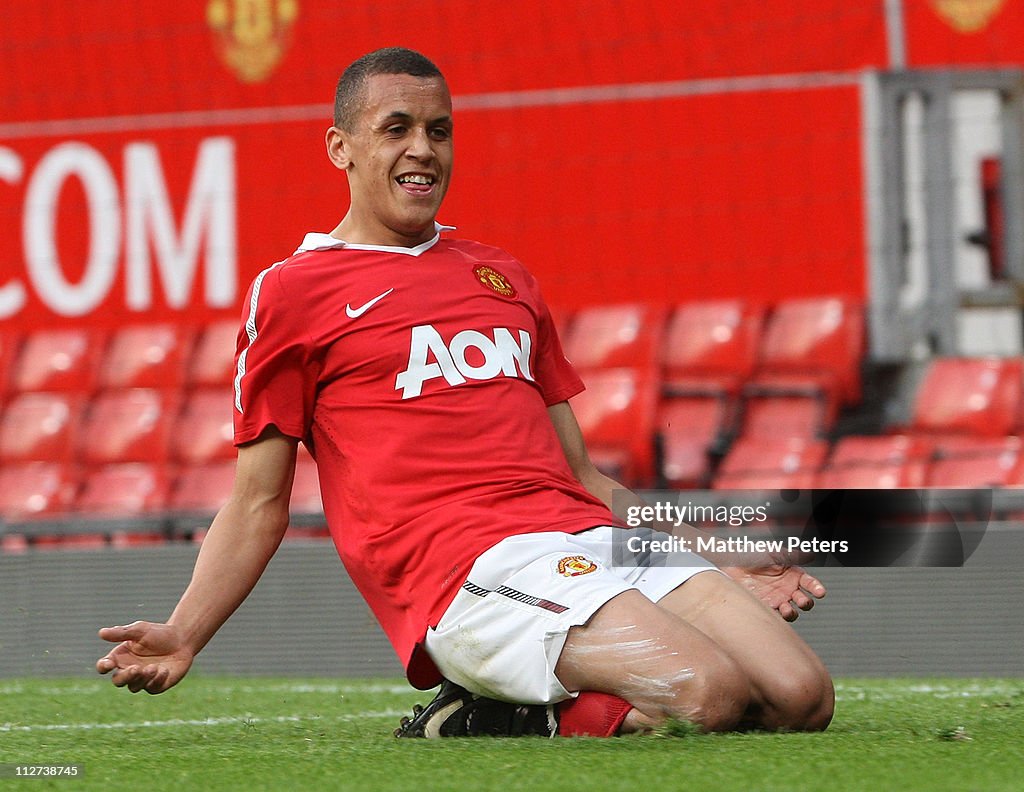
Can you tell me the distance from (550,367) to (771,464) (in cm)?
396

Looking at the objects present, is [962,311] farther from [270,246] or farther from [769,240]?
[270,246]

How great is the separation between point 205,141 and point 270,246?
0.95m

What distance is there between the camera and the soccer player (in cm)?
310

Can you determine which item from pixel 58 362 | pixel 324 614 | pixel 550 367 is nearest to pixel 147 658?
pixel 550 367

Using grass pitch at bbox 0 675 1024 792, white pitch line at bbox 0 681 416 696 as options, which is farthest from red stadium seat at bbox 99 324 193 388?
grass pitch at bbox 0 675 1024 792

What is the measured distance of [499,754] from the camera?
2893 mm

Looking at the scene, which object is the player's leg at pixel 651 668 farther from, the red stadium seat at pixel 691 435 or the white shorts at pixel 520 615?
the red stadium seat at pixel 691 435

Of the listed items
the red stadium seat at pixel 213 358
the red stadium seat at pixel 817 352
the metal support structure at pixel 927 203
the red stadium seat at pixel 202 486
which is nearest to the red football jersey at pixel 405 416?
the red stadium seat at pixel 202 486

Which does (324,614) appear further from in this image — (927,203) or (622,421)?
(927,203)

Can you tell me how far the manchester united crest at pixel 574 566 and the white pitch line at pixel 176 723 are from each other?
106 centimetres

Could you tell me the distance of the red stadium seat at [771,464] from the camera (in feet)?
23.8

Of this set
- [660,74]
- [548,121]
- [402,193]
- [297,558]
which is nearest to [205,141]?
[548,121]

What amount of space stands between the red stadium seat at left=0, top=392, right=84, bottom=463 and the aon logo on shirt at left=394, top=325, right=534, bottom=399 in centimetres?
592

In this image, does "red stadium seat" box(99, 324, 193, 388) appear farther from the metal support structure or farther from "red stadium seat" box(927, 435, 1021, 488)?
"red stadium seat" box(927, 435, 1021, 488)
